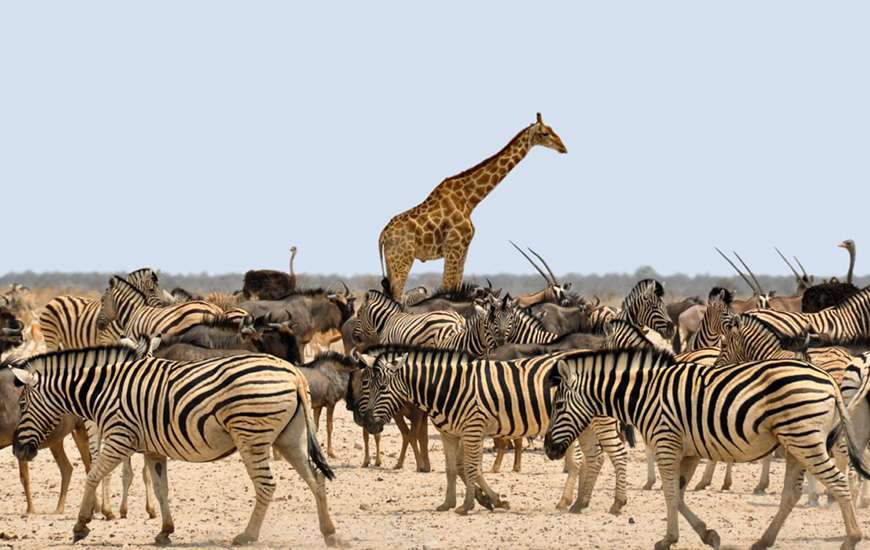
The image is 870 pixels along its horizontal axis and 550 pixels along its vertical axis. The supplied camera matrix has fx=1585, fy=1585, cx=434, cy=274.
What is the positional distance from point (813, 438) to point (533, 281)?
8306cm

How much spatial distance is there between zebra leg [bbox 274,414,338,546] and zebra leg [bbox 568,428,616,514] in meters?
2.35

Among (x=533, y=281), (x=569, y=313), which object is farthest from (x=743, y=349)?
(x=533, y=281)

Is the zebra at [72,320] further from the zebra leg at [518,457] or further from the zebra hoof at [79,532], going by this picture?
the zebra hoof at [79,532]

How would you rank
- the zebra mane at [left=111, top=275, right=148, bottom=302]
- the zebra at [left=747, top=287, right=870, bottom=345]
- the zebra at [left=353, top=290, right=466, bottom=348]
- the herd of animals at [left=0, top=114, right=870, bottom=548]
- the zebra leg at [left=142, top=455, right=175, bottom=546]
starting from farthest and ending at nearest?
the zebra mane at [left=111, top=275, right=148, bottom=302], the zebra at [left=353, top=290, right=466, bottom=348], the zebra at [left=747, top=287, right=870, bottom=345], the zebra leg at [left=142, top=455, right=175, bottom=546], the herd of animals at [left=0, top=114, right=870, bottom=548]

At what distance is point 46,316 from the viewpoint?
61.7ft

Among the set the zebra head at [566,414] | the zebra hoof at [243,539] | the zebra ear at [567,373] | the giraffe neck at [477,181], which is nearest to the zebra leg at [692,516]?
the zebra head at [566,414]

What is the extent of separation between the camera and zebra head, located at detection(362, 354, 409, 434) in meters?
12.3

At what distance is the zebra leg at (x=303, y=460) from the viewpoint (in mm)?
10750

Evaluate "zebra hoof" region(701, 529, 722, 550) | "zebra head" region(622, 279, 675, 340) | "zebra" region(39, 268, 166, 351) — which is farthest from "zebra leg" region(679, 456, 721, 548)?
"zebra" region(39, 268, 166, 351)

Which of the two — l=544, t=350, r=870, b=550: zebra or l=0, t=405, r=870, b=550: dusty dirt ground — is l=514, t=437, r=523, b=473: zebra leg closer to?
l=0, t=405, r=870, b=550: dusty dirt ground

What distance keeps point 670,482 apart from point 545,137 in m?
12.4

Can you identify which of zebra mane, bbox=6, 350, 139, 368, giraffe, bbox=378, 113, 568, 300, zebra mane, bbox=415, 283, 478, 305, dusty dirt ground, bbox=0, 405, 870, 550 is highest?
giraffe, bbox=378, 113, 568, 300

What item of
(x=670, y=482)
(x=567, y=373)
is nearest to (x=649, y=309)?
(x=567, y=373)

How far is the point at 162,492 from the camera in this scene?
11039mm
